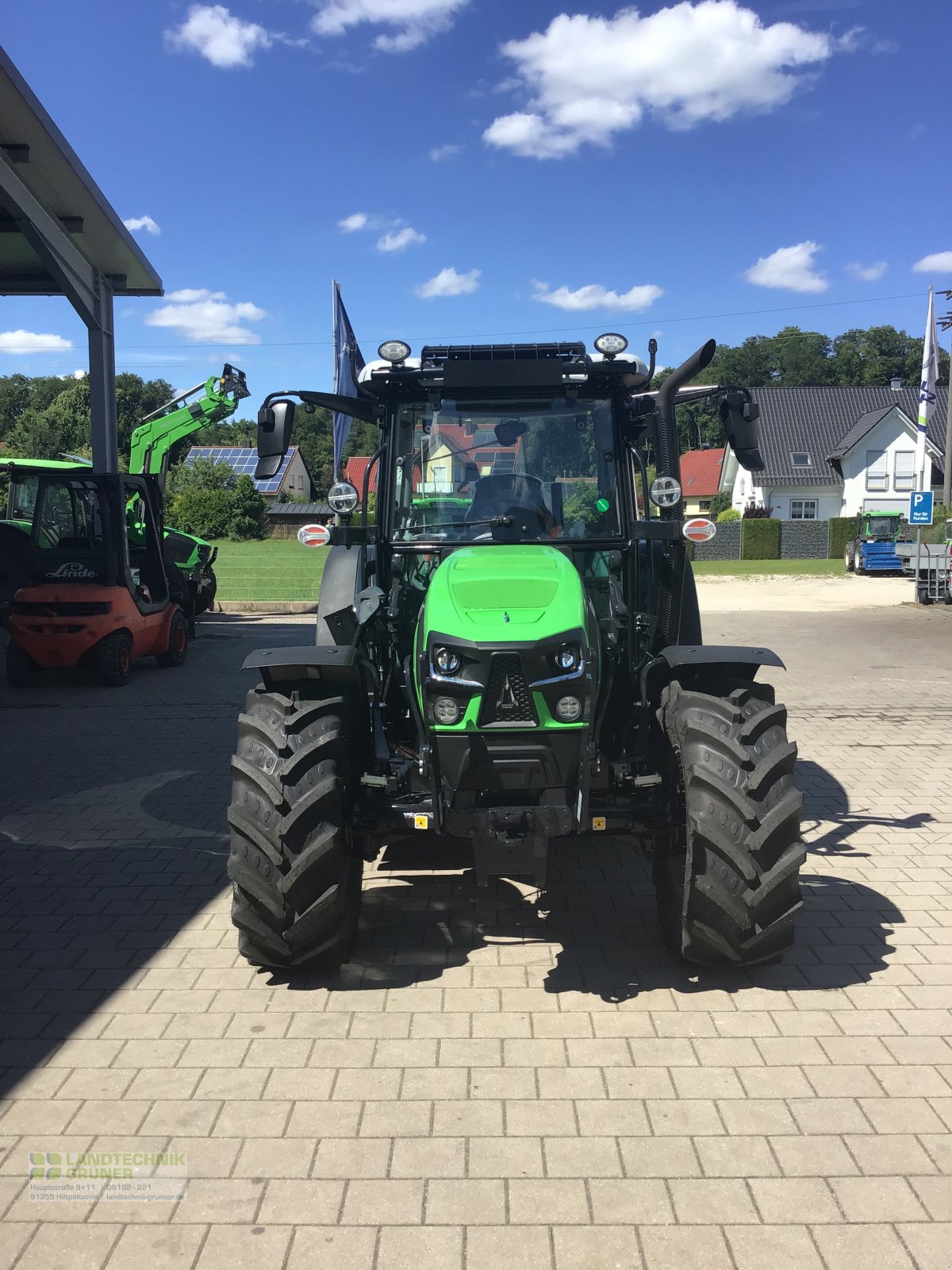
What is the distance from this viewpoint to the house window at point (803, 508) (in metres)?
53.7

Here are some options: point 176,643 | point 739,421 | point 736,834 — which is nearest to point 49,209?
point 176,643

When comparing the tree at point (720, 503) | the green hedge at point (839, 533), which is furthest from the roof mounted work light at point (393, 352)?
the tree at point (720, 503)

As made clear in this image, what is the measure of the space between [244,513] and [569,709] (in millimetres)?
45172

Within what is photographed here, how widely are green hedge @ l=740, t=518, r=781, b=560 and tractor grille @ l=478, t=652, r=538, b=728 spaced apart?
38.9 m

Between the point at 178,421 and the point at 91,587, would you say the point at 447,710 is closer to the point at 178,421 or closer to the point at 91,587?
the point at 91,587

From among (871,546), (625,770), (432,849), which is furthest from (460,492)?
(871,546)

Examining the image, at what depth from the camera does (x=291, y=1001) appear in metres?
4.06

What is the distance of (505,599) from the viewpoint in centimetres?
393

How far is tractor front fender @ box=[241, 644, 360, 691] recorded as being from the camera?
428 cm

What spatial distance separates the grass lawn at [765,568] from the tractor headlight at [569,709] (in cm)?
2994

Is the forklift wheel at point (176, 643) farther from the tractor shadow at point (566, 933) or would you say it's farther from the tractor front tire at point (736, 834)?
the tractor front tire at point (736, 834)

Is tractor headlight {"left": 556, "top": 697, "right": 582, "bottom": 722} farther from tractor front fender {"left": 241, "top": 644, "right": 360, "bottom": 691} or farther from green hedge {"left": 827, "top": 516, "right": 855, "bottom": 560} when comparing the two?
green hedge {"left": 827, "top": 516, "right": 855, "bottom": 560}

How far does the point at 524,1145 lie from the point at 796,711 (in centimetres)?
770

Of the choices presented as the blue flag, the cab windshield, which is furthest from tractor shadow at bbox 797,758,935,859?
the blue flag
